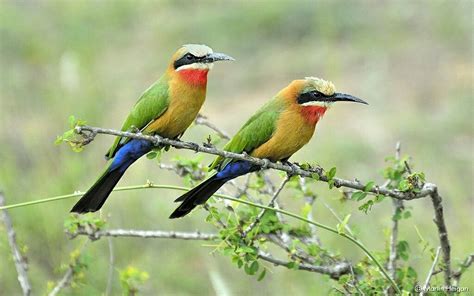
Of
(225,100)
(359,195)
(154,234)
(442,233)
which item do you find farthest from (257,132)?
(225,100)

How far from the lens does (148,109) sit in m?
3.12

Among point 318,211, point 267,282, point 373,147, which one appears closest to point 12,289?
point 267,282

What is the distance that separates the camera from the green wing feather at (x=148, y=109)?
3105mm

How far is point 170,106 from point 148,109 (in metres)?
0.08

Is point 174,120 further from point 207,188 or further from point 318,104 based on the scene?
point 318,104

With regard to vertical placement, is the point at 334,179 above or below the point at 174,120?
above

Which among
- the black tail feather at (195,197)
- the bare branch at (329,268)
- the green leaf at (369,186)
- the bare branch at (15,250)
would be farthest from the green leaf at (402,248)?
the bare branch at (15,250)

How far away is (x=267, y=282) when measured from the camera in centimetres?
457

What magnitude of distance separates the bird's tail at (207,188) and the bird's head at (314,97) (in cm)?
27

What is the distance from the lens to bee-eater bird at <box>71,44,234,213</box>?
121 inches

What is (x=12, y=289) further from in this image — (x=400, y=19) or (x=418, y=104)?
(x=400, y=19)

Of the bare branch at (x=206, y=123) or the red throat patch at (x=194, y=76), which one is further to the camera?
the bare branch at (x=206, y=123)

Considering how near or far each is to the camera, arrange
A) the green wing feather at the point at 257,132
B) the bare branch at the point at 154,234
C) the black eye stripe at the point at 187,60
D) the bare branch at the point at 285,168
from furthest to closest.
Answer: the black eye stripe at the point at 187,60 < the green wing feather at the point at 257,132 < the bare branch at the point at 154,234 < the bare branch at the point at 285,168

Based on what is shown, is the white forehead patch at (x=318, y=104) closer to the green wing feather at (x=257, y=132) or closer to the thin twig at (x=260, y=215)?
the green wing feather at (x=257, y=132)
